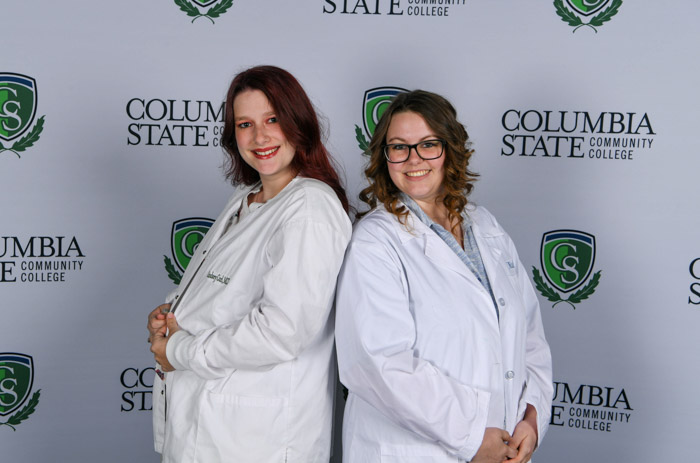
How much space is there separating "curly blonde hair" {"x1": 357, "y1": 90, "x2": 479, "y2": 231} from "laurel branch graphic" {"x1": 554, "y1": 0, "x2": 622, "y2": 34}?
3.50 feet

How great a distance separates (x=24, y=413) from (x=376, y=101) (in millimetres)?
1739

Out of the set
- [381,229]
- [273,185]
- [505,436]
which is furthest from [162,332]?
[505,436]

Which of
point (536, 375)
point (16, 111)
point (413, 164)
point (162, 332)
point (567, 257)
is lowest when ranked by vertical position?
point (536, 375)

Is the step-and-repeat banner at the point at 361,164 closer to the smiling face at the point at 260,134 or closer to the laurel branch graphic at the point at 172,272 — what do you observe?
the laurel branch graphic at the point at 172,272

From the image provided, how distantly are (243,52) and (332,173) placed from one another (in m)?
1.04

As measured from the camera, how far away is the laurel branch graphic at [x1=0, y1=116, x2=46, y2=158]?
233 centimetres

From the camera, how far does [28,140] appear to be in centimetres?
234

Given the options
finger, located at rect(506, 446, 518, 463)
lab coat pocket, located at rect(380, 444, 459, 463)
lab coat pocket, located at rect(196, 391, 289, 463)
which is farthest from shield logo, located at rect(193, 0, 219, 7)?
finger, located at rect(506, 446, 518, 463)

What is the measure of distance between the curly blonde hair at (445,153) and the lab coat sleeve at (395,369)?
0.18 m

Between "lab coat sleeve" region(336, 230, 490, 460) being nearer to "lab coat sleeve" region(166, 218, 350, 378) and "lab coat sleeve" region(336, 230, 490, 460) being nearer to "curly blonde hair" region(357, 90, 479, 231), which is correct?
"lab coat sleeve" region(166, 218, 350, 378)

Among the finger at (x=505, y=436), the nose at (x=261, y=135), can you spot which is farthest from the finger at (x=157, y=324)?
the finger at (x=505, y=436)

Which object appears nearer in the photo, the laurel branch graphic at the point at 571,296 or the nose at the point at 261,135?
the nose at the point at 261,135

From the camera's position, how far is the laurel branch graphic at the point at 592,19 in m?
2.29

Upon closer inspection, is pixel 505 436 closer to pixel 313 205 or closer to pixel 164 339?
pixel 313 205
